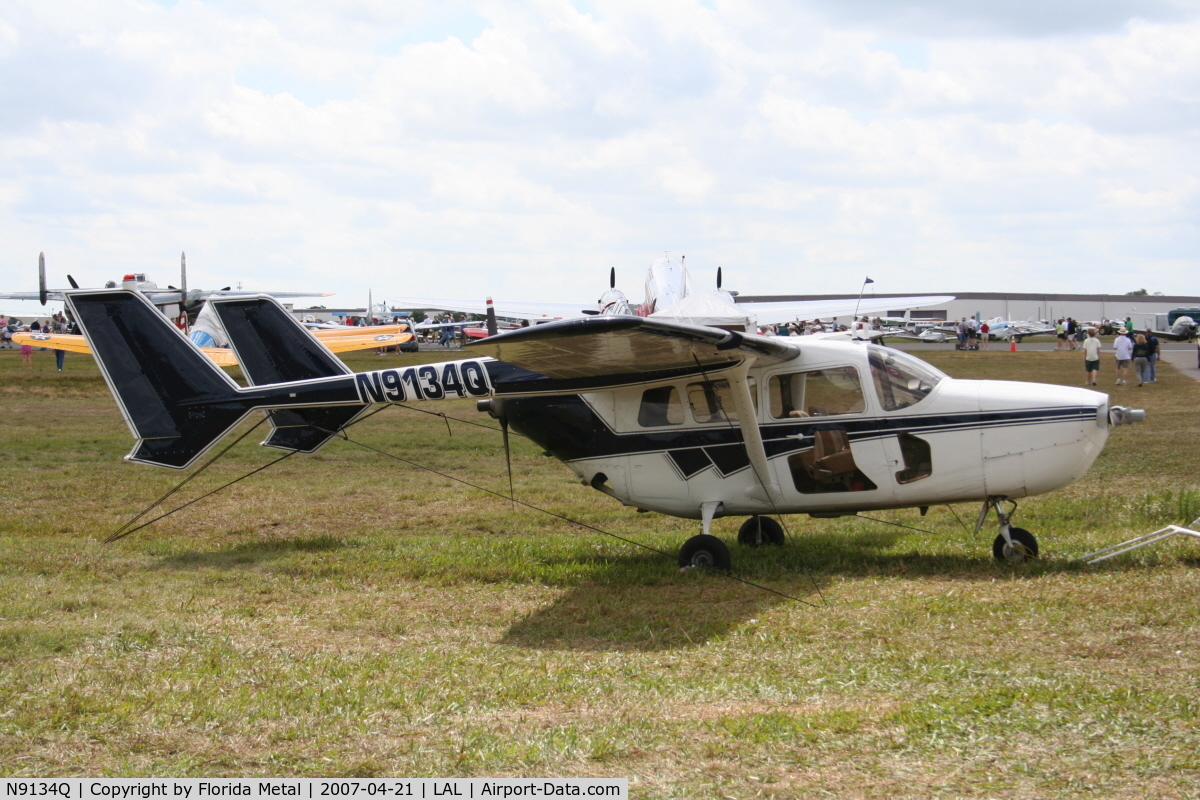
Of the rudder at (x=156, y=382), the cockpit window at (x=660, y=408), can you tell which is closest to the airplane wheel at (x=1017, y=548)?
the cockpit window at (x=660, y=408)

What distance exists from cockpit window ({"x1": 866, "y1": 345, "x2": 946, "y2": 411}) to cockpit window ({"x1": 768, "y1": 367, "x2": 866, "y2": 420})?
0.60 feet

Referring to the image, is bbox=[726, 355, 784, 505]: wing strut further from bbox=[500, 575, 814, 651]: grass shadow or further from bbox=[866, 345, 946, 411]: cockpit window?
bbox=[866, 345, 946, 411]: cockpit window

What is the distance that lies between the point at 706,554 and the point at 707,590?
2.43 ft

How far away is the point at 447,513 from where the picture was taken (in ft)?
44.6

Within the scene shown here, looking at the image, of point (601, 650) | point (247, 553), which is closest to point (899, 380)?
point (601, 650)

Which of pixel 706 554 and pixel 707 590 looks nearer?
pixel 707 590

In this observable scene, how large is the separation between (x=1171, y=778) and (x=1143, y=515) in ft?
25.5

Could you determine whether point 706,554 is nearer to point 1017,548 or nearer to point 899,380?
point 899,380

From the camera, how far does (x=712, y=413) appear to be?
9977mm

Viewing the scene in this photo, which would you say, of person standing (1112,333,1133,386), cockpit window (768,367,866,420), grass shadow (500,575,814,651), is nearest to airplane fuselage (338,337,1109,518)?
cockpit window (768,367,866,420)

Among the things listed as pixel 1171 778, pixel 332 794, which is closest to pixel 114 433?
pixel 332 794

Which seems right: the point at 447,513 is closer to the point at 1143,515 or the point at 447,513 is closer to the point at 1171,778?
the point at 1143,515

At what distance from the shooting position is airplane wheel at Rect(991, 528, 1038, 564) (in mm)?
9336

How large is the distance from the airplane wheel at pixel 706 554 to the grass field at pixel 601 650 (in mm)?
188
